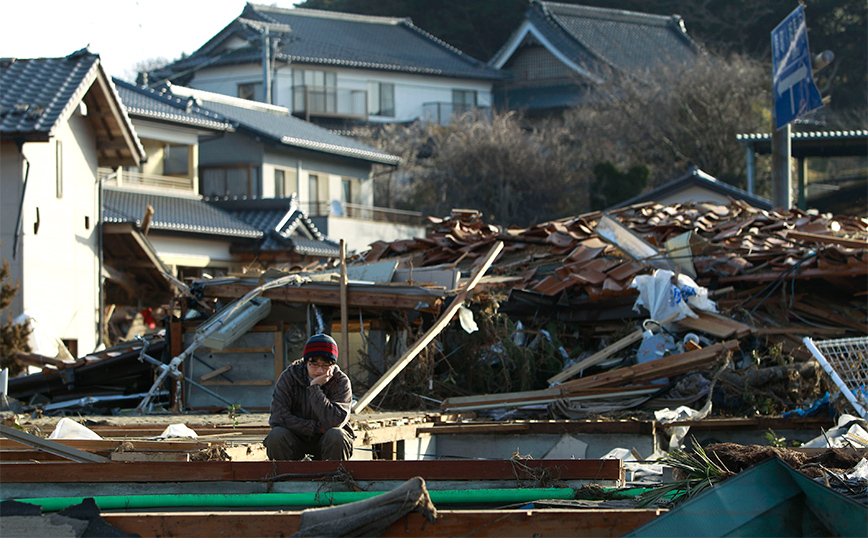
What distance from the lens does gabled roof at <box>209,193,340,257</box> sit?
83.8 ft

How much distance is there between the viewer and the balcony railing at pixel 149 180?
79.3ft

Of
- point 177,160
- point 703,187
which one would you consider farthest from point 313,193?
point 703,187

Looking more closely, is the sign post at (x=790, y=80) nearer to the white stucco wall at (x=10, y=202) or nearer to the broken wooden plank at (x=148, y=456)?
the broken wooden plank at (x=148, y=456)

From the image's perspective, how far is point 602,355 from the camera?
1235 centimetres

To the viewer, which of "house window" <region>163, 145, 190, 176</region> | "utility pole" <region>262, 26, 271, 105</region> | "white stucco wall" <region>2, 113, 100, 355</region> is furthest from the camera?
"utility pole" <region>262, 26, 271, 105</region>

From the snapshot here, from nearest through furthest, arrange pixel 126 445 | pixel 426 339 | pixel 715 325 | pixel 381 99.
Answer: pixel 126 445 < pixel 426 339 < pixel 715 325 < pixel 381 99

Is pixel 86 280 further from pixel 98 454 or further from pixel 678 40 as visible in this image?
pixel 678 40

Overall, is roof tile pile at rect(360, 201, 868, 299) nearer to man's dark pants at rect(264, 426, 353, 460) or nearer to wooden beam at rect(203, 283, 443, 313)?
wooden beam at rect(203, 283, 443, 313)

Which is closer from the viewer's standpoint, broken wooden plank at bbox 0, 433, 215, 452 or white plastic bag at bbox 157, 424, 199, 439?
broken wooden plank at bbox 0, 433, 215, 452

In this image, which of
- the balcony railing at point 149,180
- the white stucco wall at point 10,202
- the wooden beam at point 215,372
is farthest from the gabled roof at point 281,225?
the wooden beam at point 215,372

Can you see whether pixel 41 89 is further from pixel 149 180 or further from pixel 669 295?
pixel 669 295

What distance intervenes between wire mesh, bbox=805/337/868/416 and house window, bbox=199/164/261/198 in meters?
21.4

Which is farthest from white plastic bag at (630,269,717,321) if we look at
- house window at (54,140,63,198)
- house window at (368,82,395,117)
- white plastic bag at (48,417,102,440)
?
house window at (368,82,395,117)

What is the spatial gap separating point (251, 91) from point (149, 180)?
620 inches
